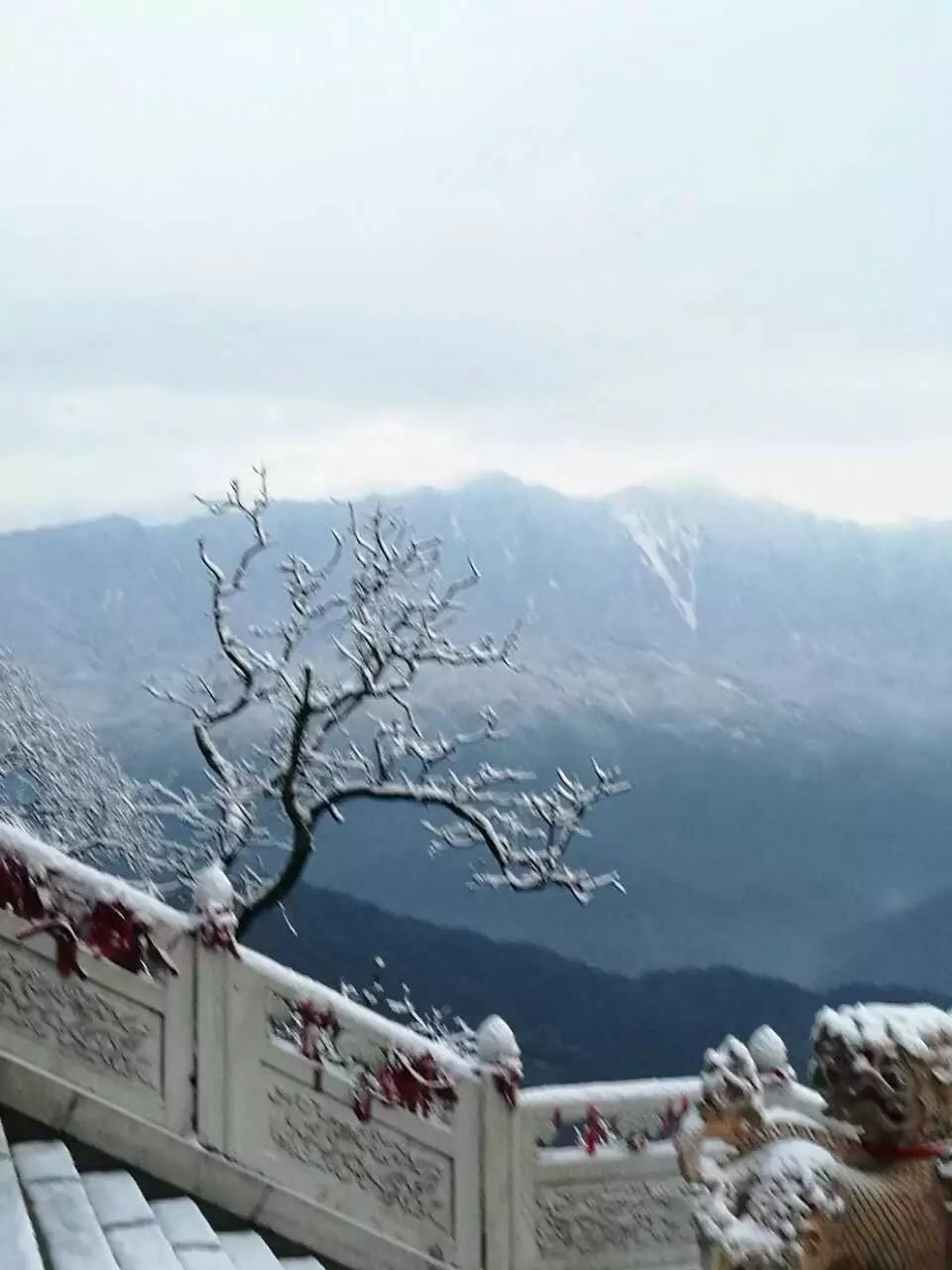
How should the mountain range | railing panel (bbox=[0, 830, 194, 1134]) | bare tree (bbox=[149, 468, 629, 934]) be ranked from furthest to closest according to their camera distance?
the mountain range, bare tree (bbox=[149, 468, 629, 934]), railing panel (bbox=[0, 830, 194, 1134])

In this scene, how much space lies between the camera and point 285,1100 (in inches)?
116

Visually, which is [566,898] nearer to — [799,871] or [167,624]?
[799,871]

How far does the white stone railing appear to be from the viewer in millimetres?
2795

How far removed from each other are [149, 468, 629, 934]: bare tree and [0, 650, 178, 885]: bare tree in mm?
229

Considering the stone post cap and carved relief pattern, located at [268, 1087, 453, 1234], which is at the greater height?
the stone post cap

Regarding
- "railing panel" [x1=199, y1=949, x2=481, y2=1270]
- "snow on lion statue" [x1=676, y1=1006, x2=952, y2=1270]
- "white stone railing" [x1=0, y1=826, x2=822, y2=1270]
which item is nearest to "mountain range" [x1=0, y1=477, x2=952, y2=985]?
"white stone railing" [x1=0, y1=826, x2=822, y2=1270]

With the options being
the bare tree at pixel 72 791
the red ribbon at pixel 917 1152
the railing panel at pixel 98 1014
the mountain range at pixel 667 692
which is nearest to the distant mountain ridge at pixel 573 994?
the mountain range at pixel 667 692

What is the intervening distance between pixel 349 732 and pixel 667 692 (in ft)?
5.10

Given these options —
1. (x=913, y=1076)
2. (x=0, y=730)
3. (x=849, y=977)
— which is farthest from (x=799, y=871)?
(x=0, y=730)

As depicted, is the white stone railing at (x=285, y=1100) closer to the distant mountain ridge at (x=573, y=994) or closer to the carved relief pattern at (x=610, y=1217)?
the carved relief pattern at (x=610, y=1217)

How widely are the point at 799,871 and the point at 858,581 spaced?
1.52 metres

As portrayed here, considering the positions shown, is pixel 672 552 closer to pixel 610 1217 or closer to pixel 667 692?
pixel 667 692

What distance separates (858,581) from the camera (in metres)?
5.83

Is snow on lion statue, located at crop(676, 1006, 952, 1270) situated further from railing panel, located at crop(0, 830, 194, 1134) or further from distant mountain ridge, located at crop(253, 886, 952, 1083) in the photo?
distant mountain ridge, located at crop(253, 886, 952, 1083)
